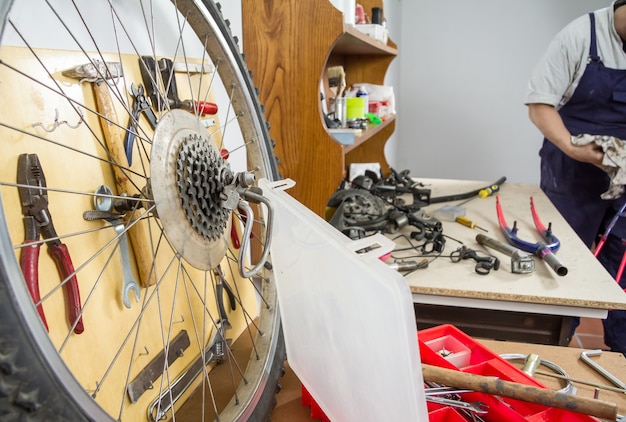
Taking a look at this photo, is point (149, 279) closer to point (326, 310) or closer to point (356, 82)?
point (326, 310)

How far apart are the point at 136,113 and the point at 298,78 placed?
0.54m

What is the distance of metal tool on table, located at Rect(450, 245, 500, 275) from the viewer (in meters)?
1.00

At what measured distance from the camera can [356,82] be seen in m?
1.88

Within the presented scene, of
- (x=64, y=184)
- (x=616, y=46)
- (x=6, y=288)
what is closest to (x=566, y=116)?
(x=616, y=46)

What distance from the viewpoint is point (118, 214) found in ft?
1.69

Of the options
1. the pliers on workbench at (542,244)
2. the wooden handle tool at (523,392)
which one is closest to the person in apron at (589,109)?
the pliers on workbench at (542,244)

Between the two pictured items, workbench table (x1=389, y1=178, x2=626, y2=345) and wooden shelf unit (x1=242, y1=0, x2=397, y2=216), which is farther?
wooden shelf unit (x1=242, y1=0, x2=397, y2=216)

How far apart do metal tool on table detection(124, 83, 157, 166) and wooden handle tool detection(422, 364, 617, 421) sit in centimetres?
47

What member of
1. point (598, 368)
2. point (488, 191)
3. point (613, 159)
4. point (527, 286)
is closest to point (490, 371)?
point (598, 368)

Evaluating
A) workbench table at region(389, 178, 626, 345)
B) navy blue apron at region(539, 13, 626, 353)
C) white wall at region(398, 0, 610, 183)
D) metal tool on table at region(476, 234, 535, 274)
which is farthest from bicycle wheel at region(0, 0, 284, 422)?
white wall at region(398, 0, 610, 183)

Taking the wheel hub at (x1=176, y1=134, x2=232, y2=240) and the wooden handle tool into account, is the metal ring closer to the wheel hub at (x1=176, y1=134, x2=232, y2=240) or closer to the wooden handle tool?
the wooden handle tool

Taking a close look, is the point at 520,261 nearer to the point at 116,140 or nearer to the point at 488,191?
the point at 488,191

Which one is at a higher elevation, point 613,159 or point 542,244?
point 613,159

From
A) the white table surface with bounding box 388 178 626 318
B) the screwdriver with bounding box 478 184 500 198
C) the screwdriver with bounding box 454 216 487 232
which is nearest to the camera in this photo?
the white table surface with bounding box 388 178 626 318
